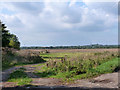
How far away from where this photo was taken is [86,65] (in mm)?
12484

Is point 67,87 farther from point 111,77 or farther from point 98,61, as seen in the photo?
point 98,61

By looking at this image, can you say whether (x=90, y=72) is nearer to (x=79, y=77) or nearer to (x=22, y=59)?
(x=79, y=77)

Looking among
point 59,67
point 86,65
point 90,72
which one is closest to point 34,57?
point 59,67

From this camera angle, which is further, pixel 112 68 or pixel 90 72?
pixel 112 68

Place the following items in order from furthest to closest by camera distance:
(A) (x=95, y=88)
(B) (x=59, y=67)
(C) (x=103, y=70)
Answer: (B) (x=59, y=67) < (C) (x=103, y=70) < (A) (x=95, y=88)

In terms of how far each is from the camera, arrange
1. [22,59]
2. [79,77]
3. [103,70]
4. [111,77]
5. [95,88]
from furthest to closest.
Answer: [22,59] → [103,70] → [79,77] → [111,77] → [95,88]

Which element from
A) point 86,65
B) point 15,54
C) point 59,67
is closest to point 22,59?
point 15,54

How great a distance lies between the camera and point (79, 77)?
10.2 metres

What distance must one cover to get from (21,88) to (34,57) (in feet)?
53.5

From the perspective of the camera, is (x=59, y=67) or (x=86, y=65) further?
(x=59, y=67)

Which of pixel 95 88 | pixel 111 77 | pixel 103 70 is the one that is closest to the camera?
pixel 95 88

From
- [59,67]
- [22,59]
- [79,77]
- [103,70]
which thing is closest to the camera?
[79,77]

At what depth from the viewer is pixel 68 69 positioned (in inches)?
482

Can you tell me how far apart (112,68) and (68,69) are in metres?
3.05
